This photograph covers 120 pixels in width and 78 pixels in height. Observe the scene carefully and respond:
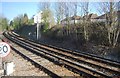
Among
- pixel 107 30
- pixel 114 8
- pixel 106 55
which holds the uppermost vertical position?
pixel 114 8

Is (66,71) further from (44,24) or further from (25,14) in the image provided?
(25,14)

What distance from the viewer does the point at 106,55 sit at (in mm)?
20406

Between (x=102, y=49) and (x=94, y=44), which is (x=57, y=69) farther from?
(x=94, y=44)

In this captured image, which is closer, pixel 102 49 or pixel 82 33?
pixel 102 49

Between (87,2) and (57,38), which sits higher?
(87,2)

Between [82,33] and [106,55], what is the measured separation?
8.05 metres

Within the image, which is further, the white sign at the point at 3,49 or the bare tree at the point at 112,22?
the bare tree at the point at 112,22

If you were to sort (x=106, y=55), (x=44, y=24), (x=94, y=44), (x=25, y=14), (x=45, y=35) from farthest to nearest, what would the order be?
(x=25, y=14), (x=44, y=24), (x=45, y=35), (x=94, y=44), (x=106, y=55)

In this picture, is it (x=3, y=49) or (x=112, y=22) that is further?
(x=112, y=22)

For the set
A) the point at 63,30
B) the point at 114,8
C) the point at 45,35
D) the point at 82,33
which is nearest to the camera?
the point at 114,8

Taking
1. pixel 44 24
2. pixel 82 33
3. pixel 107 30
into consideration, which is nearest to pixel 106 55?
pixel 107 30

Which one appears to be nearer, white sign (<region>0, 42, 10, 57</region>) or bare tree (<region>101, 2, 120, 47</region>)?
white sign (<region>0, 42, 10, 57</region>)

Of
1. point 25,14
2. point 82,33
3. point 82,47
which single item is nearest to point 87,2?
point 82,33

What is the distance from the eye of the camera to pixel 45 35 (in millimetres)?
42750
